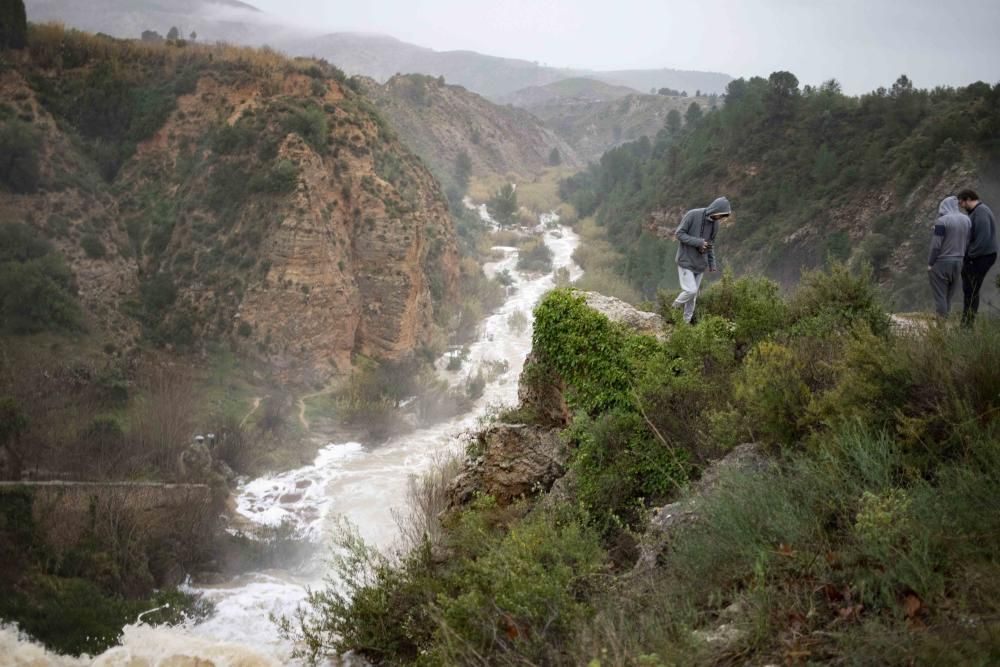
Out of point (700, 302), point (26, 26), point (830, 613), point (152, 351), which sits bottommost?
point (152, 351)

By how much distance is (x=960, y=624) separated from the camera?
2.56 m

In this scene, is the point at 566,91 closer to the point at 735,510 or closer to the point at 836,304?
the point at 836,304

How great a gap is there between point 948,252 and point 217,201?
23752mm

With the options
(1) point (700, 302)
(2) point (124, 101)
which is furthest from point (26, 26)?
(1) point (700, 302)

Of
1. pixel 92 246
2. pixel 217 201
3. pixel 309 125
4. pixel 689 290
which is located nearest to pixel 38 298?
pixel 92 246

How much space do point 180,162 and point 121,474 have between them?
14.9m

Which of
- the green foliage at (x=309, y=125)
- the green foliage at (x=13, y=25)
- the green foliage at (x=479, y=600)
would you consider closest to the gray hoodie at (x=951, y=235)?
the green foliage at (x=479, y=600)

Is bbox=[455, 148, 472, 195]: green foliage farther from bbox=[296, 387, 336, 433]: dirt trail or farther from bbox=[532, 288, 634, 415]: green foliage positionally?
bbox=[532, 288, 634, 415]: green foliage

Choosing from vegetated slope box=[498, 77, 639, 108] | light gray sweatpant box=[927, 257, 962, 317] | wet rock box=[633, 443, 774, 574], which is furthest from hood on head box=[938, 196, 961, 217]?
vegetated slope box=[498, 77, 639, 108]

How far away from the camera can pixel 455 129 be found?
66938mm

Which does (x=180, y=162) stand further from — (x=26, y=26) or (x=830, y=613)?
(x=830, y=613)

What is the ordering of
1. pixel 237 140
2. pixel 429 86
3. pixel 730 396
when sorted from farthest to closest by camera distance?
pixel 429 86 < pixel 237 140 < pixel 730 396

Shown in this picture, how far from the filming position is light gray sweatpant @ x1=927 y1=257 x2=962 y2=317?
20.9 feet

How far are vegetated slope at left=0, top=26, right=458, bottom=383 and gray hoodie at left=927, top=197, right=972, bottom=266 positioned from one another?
63.6 feet
